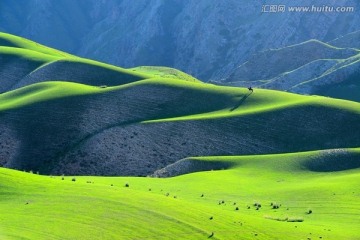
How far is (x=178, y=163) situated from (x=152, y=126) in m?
17.6

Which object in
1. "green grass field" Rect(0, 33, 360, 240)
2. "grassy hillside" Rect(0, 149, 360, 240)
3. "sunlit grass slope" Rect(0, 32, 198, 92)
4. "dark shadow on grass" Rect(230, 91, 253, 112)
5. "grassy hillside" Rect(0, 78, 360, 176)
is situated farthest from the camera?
"sunlit grass slope" Rect(0, 32, 198, 92)

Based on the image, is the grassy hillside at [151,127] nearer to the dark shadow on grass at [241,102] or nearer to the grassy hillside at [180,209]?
the dark shadow on grass at [241,102]

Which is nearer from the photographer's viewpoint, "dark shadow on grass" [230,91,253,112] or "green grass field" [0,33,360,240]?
"green grass field" [0,33,360,240]

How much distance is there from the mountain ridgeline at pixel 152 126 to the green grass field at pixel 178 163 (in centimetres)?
21

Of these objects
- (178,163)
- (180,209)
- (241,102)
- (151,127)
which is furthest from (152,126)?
(180,209)

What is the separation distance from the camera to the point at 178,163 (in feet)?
291

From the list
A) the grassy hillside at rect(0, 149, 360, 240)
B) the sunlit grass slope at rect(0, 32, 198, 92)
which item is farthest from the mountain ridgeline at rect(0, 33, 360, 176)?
the grassy hillside at rect(0, 149, 360, 240)

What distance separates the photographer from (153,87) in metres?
126

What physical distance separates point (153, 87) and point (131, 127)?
22.0m

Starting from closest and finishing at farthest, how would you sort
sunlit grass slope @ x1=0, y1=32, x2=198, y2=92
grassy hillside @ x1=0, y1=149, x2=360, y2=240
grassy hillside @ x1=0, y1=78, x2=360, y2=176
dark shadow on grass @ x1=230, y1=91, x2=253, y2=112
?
grassy hillside @ x1=0, y1=149, x2=360, y2=240 < grassy hillside @ x1=0, y1=78, x2=360, y2=176 < dark shadow on grass @ x1=230, y1=91, x2=253, y2=112 < sunlit grass slope @ x1=0, y1=32, x2=198, y2=92

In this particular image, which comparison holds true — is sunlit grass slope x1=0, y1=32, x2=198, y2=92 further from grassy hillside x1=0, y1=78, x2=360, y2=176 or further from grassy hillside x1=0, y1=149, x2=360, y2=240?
grassy hillside x1=0, y1=149, x2=360, y2=240

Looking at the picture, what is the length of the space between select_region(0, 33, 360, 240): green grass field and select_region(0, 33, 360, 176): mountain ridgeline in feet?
0.68

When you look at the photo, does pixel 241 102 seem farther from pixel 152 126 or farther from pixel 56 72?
pixel 56 72

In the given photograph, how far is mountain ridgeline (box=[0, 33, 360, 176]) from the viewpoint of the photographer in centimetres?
9700
